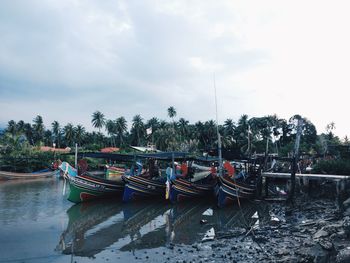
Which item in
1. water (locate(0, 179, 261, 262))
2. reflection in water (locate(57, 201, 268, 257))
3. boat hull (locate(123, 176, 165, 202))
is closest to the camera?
water (locate(0, 179, 261, 262))

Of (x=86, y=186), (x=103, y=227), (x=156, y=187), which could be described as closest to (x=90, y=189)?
(x=86, y=186)

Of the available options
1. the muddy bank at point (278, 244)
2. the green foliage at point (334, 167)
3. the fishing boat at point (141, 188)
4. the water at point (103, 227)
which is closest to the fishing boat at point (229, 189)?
the water at point (103, 227)

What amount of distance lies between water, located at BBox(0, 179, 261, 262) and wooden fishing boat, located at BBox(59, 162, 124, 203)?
1.91 ft

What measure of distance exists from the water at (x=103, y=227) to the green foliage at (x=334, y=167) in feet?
23.4

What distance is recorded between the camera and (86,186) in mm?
19547

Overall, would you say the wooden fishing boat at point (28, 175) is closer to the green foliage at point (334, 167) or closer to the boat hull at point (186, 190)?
the boat hull at point (186, 190)

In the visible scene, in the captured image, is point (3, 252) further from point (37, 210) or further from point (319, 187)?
point (319, 187)

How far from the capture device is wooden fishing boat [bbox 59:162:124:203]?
18.7 meters

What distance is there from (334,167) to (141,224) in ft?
45.3

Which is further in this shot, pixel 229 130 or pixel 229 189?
pixel 229 130

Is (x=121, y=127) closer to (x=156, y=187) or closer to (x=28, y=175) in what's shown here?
(x=28, y=175)

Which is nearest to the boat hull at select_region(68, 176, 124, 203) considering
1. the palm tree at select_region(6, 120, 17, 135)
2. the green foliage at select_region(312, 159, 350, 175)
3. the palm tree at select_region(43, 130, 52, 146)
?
the green foliage at select_region(312, 159, 350, 175)

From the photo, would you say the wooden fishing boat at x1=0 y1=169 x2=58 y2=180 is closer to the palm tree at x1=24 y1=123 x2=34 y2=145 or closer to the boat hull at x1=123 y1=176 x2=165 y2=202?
the boat hull at x1=123 y1=176 x2=165 y2=202

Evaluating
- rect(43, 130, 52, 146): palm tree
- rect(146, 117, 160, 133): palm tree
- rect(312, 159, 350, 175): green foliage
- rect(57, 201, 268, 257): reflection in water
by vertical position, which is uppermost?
rect(146, 117, 160, 133): palm tree
